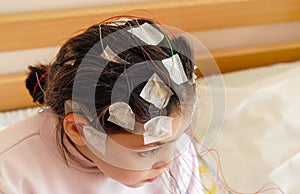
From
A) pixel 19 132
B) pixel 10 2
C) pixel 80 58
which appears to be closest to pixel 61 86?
pixel 80 58

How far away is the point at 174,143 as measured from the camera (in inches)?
29.6

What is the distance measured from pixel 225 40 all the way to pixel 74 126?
0.99 meters

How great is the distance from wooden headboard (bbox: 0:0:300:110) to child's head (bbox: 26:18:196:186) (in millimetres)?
603

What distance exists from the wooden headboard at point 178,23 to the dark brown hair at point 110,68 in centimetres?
61

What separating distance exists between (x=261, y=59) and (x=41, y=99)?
102cm

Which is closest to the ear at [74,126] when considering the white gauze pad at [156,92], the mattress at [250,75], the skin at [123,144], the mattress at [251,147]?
the skin at [123,144]

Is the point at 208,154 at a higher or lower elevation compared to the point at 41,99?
lower

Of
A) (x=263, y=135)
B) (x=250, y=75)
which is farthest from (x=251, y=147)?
(x=250, y=75)

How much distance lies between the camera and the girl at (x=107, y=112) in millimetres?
675

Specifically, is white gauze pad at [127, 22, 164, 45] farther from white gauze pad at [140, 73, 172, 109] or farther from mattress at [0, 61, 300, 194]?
mattress at [0, 61, 300, 194]

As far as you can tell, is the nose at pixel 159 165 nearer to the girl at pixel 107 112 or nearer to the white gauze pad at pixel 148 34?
the girl at pixel 107 112

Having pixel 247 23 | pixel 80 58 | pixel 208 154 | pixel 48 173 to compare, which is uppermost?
pixel 80 58

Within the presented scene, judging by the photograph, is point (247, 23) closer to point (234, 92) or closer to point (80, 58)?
point (234, 92)

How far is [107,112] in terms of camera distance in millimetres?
685
